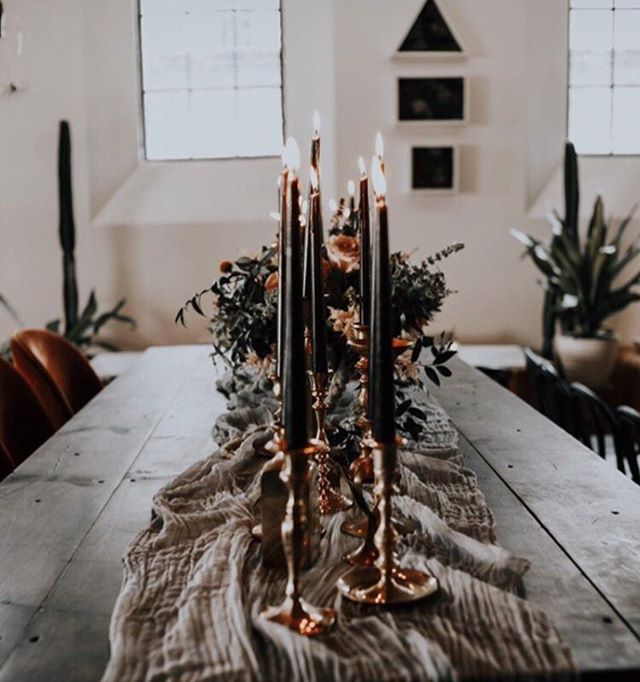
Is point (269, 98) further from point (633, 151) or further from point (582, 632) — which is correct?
point (582, 632)

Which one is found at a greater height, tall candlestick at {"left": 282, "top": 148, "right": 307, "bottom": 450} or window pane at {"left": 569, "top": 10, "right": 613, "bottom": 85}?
window pane at {"left": 569, "top": 10, "right": 613, "bottom": 85}

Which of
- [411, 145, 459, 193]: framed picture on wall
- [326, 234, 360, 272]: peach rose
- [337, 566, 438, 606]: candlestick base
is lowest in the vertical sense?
[337, 566, 438, 606]: candlestick base

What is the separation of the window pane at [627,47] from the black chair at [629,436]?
3.57 metres

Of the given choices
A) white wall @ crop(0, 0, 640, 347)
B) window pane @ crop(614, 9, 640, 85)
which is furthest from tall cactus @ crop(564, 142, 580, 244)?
window pane @ crop(614, 9, 640, 85)

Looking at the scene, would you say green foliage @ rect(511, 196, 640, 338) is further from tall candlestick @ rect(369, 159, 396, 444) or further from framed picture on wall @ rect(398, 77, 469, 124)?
tall candlestick @ rect(369, 159, 396, 444)

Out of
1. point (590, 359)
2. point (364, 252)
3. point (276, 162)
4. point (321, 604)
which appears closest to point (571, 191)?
point (590, 359)

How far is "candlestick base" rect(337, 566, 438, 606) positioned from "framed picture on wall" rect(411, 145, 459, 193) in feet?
13.1

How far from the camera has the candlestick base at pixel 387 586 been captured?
1124 millimetres

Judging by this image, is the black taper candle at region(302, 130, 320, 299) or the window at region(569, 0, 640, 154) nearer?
the black taper candle at region(302, 130, 320, 299)

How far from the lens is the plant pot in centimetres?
477

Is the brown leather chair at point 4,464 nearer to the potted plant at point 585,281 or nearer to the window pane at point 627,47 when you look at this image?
the potted plant at point 585,281

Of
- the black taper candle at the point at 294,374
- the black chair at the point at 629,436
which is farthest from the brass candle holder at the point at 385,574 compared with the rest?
the black chair at the point at 629,436

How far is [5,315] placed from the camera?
5.23 meters

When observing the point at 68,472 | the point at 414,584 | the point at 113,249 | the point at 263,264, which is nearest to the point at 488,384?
the point at 263,264
